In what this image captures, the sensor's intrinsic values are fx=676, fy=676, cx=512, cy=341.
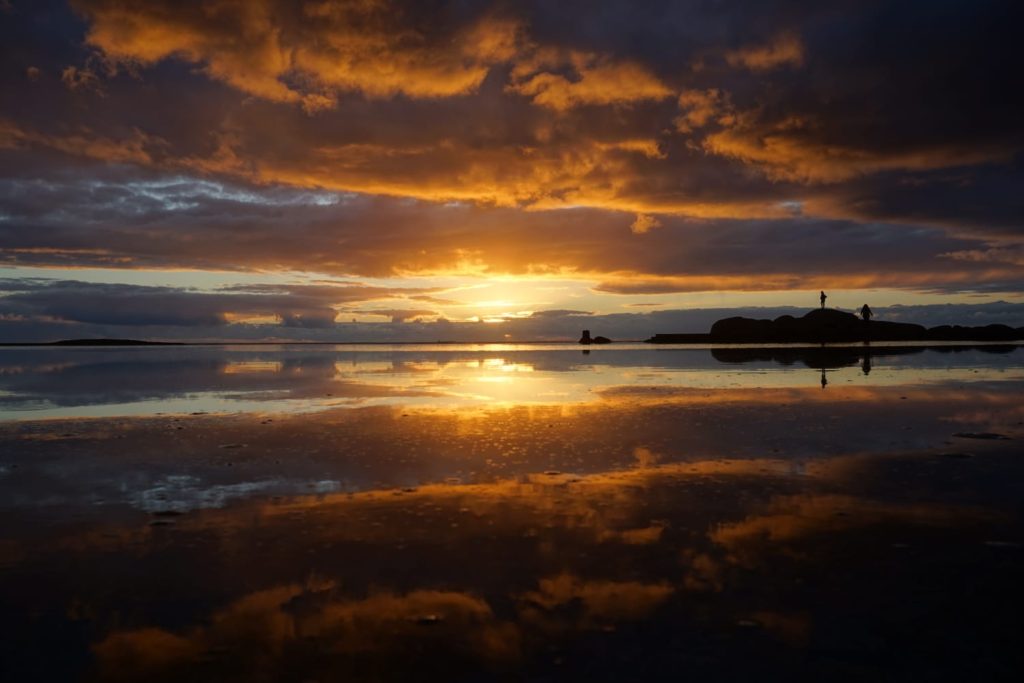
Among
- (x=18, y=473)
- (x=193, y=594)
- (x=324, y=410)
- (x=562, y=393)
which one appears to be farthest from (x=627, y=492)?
(x=562, y=393)

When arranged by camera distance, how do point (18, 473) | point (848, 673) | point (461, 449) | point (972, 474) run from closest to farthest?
point (848, 673), point (972, 474), point (18, 473), point (461, 449)

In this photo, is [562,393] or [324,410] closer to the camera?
[324,410]

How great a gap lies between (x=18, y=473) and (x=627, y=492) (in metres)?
13.0

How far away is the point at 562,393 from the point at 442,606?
24307 mm

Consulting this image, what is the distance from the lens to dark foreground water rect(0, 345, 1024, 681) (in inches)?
252

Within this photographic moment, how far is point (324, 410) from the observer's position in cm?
2555

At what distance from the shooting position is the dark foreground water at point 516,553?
641 centimetres

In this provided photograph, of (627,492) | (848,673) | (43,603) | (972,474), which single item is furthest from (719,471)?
(43,603)

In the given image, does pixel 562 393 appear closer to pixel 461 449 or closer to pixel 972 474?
pixel 461 449

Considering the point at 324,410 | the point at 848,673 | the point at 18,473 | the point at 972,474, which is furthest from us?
the point at 324,410

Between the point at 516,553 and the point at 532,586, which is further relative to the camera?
the point at 516,553

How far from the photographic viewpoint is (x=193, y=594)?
793cm

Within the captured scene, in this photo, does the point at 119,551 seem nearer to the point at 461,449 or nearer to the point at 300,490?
the point at 300,490

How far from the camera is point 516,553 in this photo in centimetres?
919
